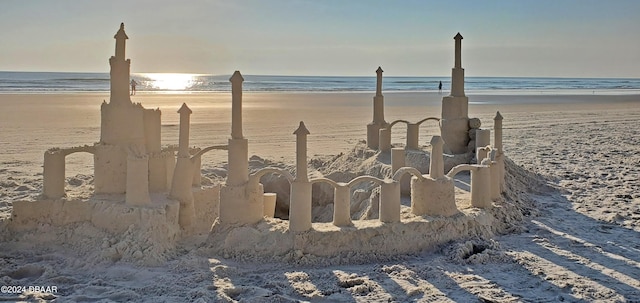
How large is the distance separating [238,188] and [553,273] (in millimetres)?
3596

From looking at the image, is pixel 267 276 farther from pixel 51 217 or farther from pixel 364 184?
pixel 364 184

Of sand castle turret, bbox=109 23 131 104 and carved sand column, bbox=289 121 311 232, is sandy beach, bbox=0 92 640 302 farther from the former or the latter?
sand castle turret, bbox=109 23 131 104

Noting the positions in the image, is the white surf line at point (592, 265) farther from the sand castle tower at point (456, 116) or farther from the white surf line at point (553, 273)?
the sand castle tower at point (456, 116)

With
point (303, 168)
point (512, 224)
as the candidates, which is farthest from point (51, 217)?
point (512, 224)

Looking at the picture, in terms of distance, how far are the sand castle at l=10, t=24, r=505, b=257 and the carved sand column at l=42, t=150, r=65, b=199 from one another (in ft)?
0.04

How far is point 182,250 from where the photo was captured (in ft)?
22.3

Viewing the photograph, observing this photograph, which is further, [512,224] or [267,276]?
[512,224]

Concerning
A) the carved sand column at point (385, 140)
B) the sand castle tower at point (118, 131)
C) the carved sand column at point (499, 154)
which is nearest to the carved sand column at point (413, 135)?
the carved sand column at point (385, 140)

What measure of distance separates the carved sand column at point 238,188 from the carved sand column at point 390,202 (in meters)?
1.49

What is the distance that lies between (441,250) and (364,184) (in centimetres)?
321

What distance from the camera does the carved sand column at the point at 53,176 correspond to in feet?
24.0

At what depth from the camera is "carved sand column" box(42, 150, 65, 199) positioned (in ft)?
24.0

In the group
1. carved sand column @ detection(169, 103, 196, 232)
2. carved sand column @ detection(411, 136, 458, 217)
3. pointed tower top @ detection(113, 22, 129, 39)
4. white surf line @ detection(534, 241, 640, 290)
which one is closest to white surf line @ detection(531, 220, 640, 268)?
white surf line @ detection(534, 241, 640, 290)

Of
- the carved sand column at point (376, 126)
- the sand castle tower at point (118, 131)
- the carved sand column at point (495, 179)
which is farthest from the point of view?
the carved sand column at point (376, 126)
